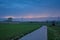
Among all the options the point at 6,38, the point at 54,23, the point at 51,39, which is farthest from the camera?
the point at 54,23

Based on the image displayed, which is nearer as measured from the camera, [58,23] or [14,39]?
[14,39]

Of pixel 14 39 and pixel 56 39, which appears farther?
pixel 56 39

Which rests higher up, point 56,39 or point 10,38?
point 10,38

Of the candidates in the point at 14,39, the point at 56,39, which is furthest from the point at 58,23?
the point at 14,39

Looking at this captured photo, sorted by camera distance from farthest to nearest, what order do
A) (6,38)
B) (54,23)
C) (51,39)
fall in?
(54,23) → (51,39) → (6,38)

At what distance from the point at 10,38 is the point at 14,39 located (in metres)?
0.09

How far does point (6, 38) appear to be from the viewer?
10.6ft

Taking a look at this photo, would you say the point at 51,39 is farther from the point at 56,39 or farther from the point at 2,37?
the point at 2,37

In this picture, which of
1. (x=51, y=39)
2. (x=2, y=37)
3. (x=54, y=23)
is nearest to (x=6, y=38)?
(x=2, y=37)

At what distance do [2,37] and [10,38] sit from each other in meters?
0.19

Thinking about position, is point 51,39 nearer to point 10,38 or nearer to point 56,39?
point 56,39

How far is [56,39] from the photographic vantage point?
8.58 meters

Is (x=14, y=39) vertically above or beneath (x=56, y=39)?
above

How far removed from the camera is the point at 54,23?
16.9 m
